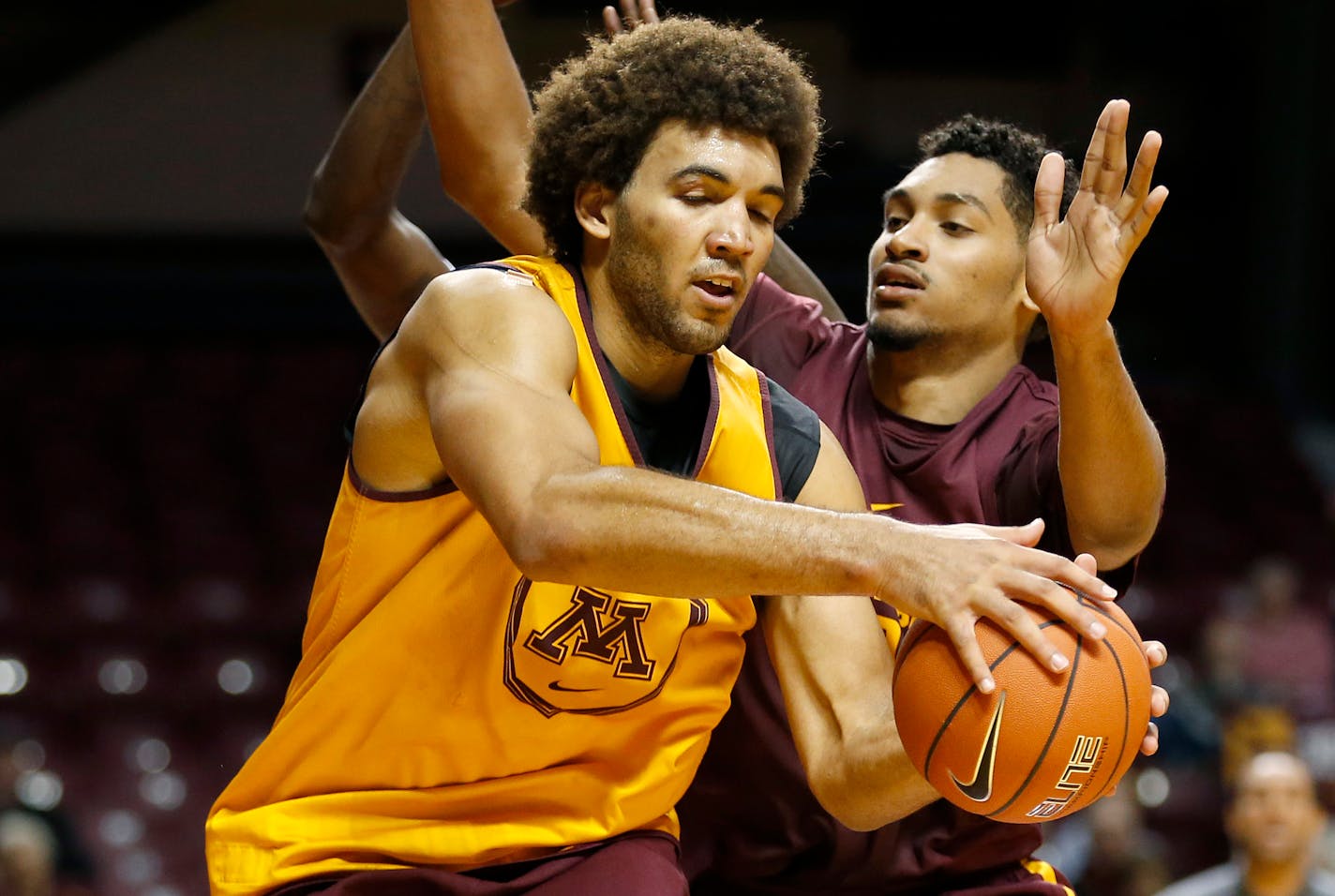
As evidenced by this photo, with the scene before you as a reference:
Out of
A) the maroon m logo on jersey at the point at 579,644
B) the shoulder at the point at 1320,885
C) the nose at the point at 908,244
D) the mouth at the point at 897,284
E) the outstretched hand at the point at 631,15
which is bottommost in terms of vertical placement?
the shoulder at the point at 1320,885

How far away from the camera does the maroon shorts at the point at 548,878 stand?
2.78 meters

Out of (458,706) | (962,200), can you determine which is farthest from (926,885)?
(962,200)

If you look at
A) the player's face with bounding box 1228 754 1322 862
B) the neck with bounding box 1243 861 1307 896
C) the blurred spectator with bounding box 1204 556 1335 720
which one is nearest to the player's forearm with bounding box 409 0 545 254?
the player's face with bounding box 1228 754 1322 862

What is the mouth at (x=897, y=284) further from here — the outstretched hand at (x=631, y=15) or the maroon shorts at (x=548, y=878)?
the maroon shorts at (x=548, y=878)

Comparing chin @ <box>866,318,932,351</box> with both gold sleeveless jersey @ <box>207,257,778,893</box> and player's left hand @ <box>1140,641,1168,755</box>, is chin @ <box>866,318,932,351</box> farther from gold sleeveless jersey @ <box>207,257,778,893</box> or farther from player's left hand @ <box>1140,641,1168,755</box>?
player's left hand @ <box>1140,641,1168,755</box>

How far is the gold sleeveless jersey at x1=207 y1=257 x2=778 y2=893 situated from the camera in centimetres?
281

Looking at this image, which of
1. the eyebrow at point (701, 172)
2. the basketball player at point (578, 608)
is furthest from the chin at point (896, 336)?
the eyebrow at point (701, 172)

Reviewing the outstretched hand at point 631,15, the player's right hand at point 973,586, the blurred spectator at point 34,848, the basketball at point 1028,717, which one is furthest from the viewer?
the blurred spectator at point 34,848

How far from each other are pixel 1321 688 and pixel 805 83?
21.8ft

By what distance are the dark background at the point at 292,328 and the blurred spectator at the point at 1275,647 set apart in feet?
1.42

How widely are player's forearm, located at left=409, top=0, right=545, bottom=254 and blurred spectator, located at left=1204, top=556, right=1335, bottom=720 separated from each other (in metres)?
5.69

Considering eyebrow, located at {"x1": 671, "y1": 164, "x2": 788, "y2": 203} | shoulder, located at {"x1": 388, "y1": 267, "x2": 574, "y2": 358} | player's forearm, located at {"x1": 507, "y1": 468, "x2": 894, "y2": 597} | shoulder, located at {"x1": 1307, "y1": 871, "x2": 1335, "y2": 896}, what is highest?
eyebrow, located at {"x1": 671, "y1": 164, "x2": 788, "y2": 203}

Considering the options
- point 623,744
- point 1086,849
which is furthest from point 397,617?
point 1086,849

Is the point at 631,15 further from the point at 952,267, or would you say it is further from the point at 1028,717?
the point at 1028,717
